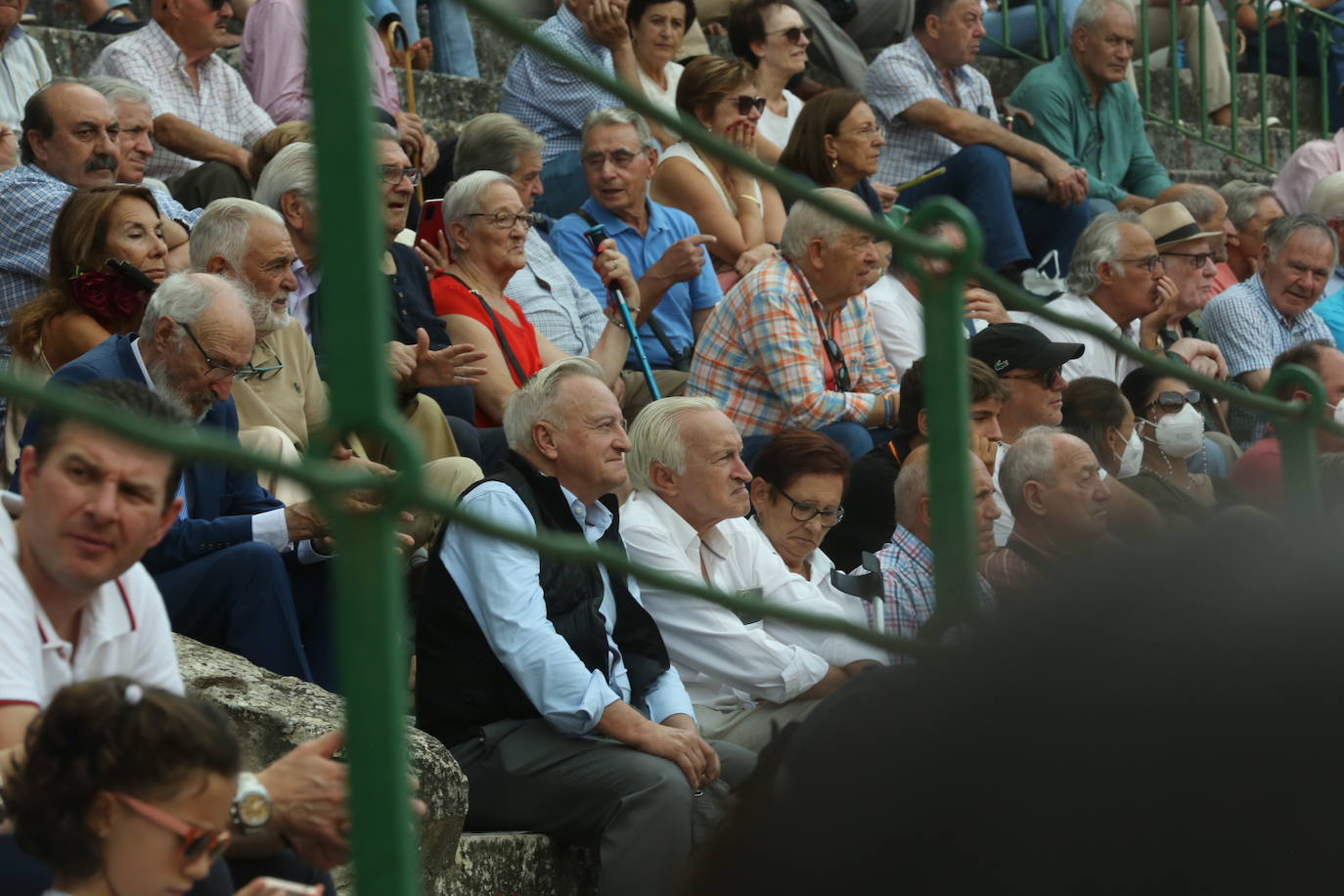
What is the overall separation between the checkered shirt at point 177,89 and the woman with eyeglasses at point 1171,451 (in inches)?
120

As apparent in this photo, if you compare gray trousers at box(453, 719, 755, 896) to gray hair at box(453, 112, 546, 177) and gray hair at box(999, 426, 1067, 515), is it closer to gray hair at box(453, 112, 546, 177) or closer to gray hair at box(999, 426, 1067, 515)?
gray hair at box(999, 426, 1067, 515)

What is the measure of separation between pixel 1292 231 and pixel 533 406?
14.4 ft

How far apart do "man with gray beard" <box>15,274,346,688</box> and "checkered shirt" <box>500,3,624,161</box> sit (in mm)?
3285

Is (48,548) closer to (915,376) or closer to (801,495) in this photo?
(801,495)

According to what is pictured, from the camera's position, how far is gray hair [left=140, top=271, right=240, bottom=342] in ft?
13.2

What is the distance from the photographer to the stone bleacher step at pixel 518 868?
3.71m

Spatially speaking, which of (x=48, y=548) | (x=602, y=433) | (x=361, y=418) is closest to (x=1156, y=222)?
(x=602, y=433)

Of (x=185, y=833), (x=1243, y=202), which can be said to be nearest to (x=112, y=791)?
(x=185, y=833)

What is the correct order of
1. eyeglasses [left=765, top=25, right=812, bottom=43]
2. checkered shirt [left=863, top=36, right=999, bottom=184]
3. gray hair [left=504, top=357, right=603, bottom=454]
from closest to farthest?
gray hair [left=504, top=357, right=603, bottom=454], eyeglasses [left=765, top=25, right=812, bottom=43], checkered shirt [left=863, top=36, right=999, bottom=184]

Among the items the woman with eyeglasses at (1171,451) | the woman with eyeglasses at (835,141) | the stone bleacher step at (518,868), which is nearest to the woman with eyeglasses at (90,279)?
the stone bleacher step at (518,868)

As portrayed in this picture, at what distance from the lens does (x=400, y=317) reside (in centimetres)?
527

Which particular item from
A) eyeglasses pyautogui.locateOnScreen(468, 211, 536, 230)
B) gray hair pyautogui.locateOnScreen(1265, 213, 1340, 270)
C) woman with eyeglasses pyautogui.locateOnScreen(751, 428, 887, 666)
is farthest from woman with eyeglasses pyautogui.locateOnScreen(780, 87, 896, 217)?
woman with eyeglasses pyautogui.locateOnScreen(751, 428, 887, 666)

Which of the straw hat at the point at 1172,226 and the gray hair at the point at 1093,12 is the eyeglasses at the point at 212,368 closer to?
the straw hat at the point at 1172,226

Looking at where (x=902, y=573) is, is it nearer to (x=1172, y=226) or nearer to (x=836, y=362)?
(x=836, y=362)
